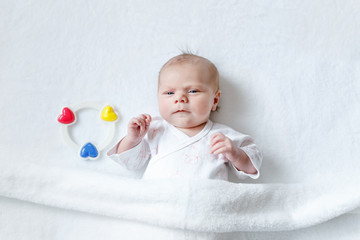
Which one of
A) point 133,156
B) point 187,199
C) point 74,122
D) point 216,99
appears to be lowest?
point 187,199

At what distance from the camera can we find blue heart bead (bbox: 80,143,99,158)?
124 centimetres

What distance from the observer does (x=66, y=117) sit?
4.15ft

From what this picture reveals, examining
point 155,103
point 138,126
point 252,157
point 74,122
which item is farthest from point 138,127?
point 252,157

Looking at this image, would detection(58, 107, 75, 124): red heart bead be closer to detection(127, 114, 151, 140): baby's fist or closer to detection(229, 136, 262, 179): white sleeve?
detection(127, 114, 151, 140): baby's fist

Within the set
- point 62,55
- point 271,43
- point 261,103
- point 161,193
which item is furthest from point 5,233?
point 271,43

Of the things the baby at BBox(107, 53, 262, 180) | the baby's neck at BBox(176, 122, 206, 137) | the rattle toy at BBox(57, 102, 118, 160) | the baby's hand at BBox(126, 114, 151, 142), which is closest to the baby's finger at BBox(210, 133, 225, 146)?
the baby at BBox(107, 53, 262, 180)

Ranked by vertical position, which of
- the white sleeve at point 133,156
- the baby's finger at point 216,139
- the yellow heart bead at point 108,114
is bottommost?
the white sleeve at point 133,156

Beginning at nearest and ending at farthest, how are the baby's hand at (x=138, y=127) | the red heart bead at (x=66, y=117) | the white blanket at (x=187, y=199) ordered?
the white blanket at (x=187, y=199)
the baby's hand at (x=138, y=127)
the red heart bead at (x=66, y=117)

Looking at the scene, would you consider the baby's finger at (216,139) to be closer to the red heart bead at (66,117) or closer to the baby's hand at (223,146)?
the baby's hand at (223,146)

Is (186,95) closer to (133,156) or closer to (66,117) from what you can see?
(133,156)

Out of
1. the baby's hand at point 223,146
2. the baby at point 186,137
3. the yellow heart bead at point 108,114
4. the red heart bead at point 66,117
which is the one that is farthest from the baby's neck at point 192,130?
the red heart bead at point 66,117

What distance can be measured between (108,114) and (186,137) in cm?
28

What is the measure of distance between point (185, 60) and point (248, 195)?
1.49 feet

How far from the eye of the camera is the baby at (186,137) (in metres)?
1.12
